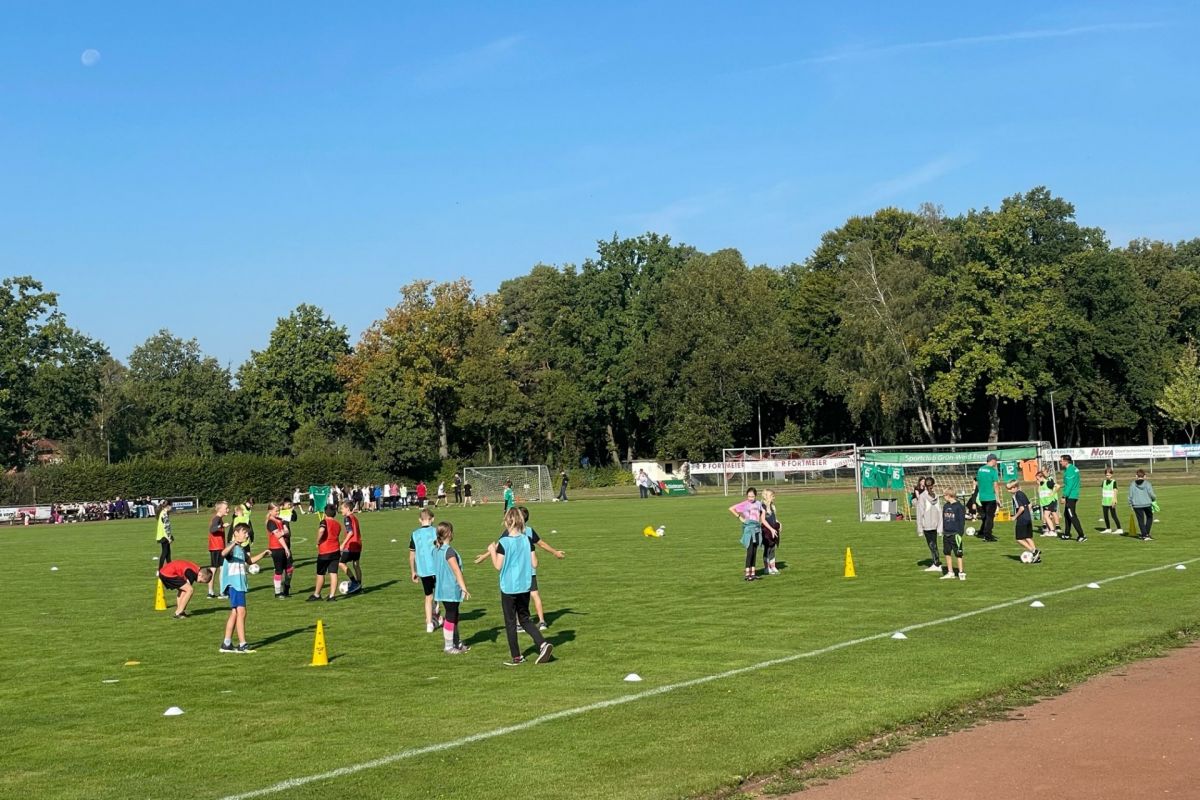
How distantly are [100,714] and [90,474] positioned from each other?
6739 cm

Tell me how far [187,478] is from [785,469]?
37.4 metres

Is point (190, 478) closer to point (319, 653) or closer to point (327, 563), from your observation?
point (327, 563)

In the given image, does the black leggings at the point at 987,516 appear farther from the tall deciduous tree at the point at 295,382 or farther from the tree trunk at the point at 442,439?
the tall deciduous tree at the point at 295,382

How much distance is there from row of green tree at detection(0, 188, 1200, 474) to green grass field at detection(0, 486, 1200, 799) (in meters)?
57.1

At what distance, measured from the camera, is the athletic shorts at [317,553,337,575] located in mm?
22531

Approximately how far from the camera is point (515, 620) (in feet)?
49.4

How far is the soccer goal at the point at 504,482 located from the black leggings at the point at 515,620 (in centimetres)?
5918

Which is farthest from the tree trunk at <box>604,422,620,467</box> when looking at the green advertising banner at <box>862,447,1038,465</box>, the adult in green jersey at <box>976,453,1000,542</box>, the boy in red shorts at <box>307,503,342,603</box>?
the boy in red shorts at <box>307,503,342,603</box>

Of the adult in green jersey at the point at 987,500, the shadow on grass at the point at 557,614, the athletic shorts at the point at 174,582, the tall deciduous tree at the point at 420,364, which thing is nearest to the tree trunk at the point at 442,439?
the tall deciduous tree at the point at 420,364

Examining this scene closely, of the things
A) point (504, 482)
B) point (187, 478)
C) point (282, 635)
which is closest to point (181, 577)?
point (282, 635)

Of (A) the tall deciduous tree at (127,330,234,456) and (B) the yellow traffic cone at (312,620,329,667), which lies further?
(A) the tall deciduous tree at (127,330,234,456)

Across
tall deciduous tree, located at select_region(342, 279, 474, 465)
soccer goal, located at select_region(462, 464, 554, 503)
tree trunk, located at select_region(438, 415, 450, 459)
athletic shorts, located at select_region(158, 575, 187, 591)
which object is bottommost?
athletic shorts, located at select_region(158, 575, 187, 591)

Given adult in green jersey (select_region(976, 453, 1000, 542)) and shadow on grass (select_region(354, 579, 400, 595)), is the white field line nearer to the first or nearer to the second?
shadow on grass (select_region(354, 579, 400, 595))

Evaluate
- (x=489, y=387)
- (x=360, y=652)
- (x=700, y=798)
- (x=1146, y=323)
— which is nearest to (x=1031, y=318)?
(x=1146, y=323)
